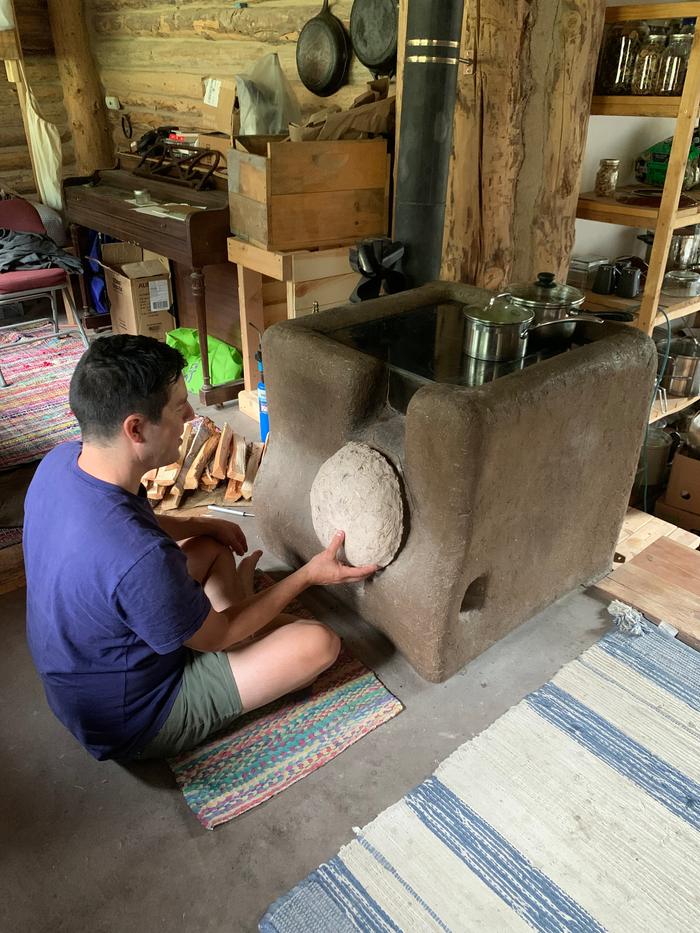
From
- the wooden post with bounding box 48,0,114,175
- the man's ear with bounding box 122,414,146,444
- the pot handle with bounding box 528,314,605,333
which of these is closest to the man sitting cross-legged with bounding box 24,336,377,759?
the man's ear with bounding box 122,414,146,444

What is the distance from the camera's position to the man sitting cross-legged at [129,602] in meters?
1.36

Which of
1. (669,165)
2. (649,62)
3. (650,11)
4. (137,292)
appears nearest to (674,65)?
(649,62)

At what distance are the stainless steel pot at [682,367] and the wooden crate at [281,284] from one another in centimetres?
151

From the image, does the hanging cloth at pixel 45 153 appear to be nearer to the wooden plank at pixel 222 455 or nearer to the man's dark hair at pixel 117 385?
the wooden plank at pixel 222 455

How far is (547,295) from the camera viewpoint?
209 centimetres

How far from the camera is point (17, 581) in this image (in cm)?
235

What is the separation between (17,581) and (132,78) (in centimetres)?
426

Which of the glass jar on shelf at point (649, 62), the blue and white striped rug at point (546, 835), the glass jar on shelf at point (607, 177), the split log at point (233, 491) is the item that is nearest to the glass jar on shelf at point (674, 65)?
the glass jar on shelf at point (649, 62)

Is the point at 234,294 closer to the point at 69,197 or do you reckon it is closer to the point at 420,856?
the point at 69,197

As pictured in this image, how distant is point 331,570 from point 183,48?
4075 millimetres

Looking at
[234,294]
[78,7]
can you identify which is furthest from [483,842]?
[78,7]

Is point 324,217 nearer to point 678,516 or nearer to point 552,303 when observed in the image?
point 552,303

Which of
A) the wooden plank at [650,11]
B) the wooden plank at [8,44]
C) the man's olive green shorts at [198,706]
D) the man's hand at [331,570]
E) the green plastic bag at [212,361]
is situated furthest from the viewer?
the wooden plank at [8,44]

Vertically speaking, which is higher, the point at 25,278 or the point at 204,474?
the point at 25,278
